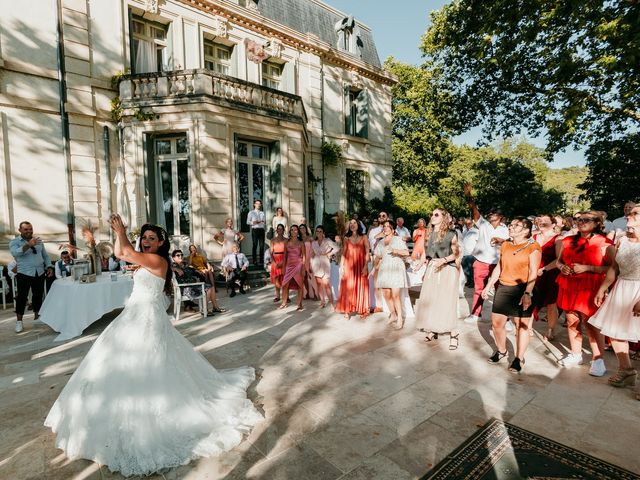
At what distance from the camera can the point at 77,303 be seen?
19.1 ft

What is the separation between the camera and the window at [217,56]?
12.4 metres

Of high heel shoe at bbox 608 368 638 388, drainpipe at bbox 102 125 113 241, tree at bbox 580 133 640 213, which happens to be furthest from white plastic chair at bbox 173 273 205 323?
tree at bbox 580 133 640 213

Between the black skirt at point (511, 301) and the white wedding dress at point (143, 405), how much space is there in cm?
313

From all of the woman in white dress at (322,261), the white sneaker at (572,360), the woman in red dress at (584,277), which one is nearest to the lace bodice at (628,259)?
the woman in red dress at (584,277)

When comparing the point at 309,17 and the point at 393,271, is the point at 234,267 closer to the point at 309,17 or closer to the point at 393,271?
the point at 393,271

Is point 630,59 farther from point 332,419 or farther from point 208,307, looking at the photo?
point 208,307

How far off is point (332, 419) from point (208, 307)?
191 inches

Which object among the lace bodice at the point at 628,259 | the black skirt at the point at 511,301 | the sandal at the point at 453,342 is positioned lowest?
the sandal at the point at 453,342

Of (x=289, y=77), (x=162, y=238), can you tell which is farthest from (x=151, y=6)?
(x=162, y=238)

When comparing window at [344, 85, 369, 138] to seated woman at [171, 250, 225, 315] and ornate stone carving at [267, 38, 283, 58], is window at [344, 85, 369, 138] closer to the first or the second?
ornate stone carving at [267, 38, 283, 58]

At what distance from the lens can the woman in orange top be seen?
4012 mm

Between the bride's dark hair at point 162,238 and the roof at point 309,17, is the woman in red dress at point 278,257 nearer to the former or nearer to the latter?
the bride's dark hair at point 162,238

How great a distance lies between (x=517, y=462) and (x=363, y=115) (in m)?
16.8

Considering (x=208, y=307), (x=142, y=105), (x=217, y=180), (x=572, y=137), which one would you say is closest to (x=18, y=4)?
(x=142, y=105)
